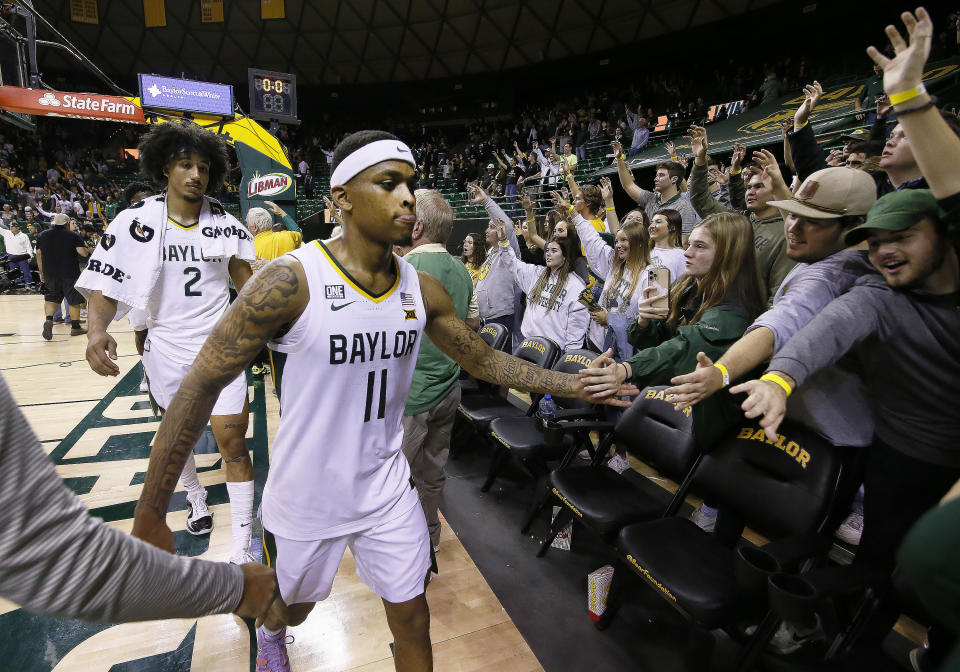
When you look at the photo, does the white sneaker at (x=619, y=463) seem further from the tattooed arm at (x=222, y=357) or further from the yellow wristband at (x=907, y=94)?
the tattooed arm at (x=222, y=357)

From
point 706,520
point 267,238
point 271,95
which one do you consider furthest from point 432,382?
point 271,95

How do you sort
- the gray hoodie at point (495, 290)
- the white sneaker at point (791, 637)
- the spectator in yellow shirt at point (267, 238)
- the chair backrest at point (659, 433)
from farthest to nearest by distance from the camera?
1. the gray hoodie at point (495, 290)
2. the spectator in yellow shirt at point (267, 238)
3. the chair backrest at point (659, 433)
4. the white sneaker at point (791, 637)

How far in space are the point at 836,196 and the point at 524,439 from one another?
6.87 feet

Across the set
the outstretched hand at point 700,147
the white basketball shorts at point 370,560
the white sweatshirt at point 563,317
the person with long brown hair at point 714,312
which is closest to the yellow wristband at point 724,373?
the person with long brown hair at point 714,312

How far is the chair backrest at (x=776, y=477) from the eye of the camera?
1863mm

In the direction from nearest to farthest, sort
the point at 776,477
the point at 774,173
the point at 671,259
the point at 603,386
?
1. the point at 603,386
2. the point at 776,477
3. the point at 774,173
4. the point at 671,259

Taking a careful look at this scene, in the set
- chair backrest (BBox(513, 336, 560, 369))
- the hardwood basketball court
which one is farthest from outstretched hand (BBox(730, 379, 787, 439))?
chair backrest (BBox(513, 336, 560, 369))

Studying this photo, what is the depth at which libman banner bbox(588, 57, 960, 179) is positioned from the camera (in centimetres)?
865

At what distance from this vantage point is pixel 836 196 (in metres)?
1.90

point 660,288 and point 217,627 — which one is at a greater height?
point 660,288

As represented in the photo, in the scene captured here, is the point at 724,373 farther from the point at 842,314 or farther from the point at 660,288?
the point at 660,288

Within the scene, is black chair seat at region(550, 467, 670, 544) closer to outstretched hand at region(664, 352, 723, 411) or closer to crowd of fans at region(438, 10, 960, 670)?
crowd of fans at region(438, 10, 960, 670)

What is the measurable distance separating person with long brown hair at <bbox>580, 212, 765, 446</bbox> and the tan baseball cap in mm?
305

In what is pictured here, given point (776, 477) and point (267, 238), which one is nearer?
point (776, 477)
